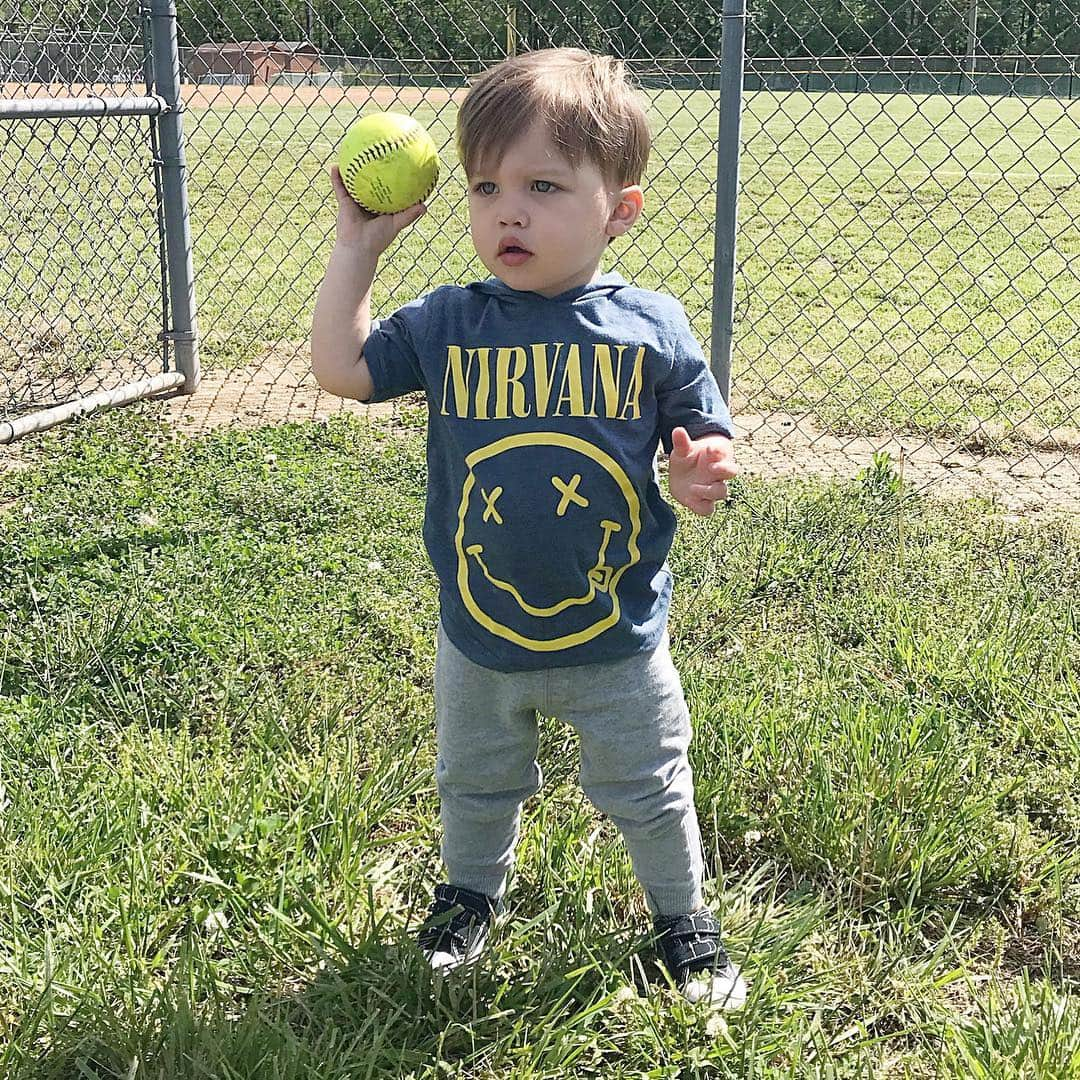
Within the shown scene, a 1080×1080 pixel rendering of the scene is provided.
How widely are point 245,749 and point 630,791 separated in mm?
1085

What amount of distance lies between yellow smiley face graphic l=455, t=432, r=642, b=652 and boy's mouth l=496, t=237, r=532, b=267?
0.85 feet

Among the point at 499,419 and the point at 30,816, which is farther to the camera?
the point at 30,816

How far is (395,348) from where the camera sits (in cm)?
199

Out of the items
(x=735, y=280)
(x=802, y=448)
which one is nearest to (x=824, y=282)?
(x=735, y=280)

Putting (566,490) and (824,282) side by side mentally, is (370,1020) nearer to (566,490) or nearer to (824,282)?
(566,490)

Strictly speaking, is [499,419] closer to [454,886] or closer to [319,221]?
[454,886]

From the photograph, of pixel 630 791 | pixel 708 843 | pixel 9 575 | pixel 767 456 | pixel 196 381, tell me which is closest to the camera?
pixel 630 791

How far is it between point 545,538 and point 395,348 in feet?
1.34

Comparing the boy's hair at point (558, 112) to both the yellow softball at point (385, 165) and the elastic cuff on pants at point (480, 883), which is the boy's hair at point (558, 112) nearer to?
the yellow softball at point (385, 165)

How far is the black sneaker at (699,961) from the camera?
6.89ft

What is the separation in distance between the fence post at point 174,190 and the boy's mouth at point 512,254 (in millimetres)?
4014

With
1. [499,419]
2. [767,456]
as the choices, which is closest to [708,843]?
[499,419]

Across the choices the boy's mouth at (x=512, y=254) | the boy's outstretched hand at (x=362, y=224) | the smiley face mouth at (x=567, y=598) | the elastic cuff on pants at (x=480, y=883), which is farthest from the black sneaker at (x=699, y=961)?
the boy's outstretched hand at (x=362, y=224)

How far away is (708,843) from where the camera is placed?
2.52 meters
